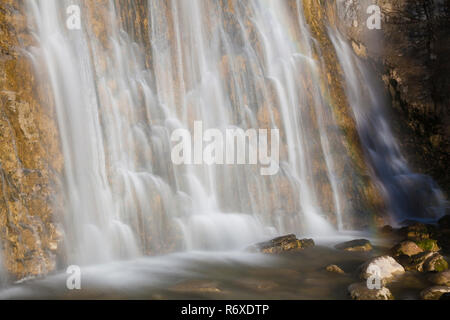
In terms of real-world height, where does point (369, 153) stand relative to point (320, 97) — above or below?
below

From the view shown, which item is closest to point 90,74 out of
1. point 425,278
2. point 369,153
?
point 425,278

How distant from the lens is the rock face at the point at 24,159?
27.3 ft

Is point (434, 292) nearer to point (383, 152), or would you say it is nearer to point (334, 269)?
point (334, 269)

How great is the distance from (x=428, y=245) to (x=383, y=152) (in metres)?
9.07

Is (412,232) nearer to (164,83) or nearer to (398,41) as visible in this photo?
(164,83)

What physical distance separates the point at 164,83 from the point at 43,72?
418 centimetres

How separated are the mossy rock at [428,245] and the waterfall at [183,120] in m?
3.50

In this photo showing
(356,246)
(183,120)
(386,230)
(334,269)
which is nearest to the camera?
(334,269)

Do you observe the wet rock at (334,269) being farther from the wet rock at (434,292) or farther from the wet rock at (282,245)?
the wet rock at (434,292)

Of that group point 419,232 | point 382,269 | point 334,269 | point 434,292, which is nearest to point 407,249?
point 382,269

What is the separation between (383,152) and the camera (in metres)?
19.4

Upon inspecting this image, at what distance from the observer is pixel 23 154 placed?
8.84 m

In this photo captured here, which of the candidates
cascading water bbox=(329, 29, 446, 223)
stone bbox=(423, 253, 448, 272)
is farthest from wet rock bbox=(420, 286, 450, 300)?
cascading water bbox=(329, 29, 446, 223)
